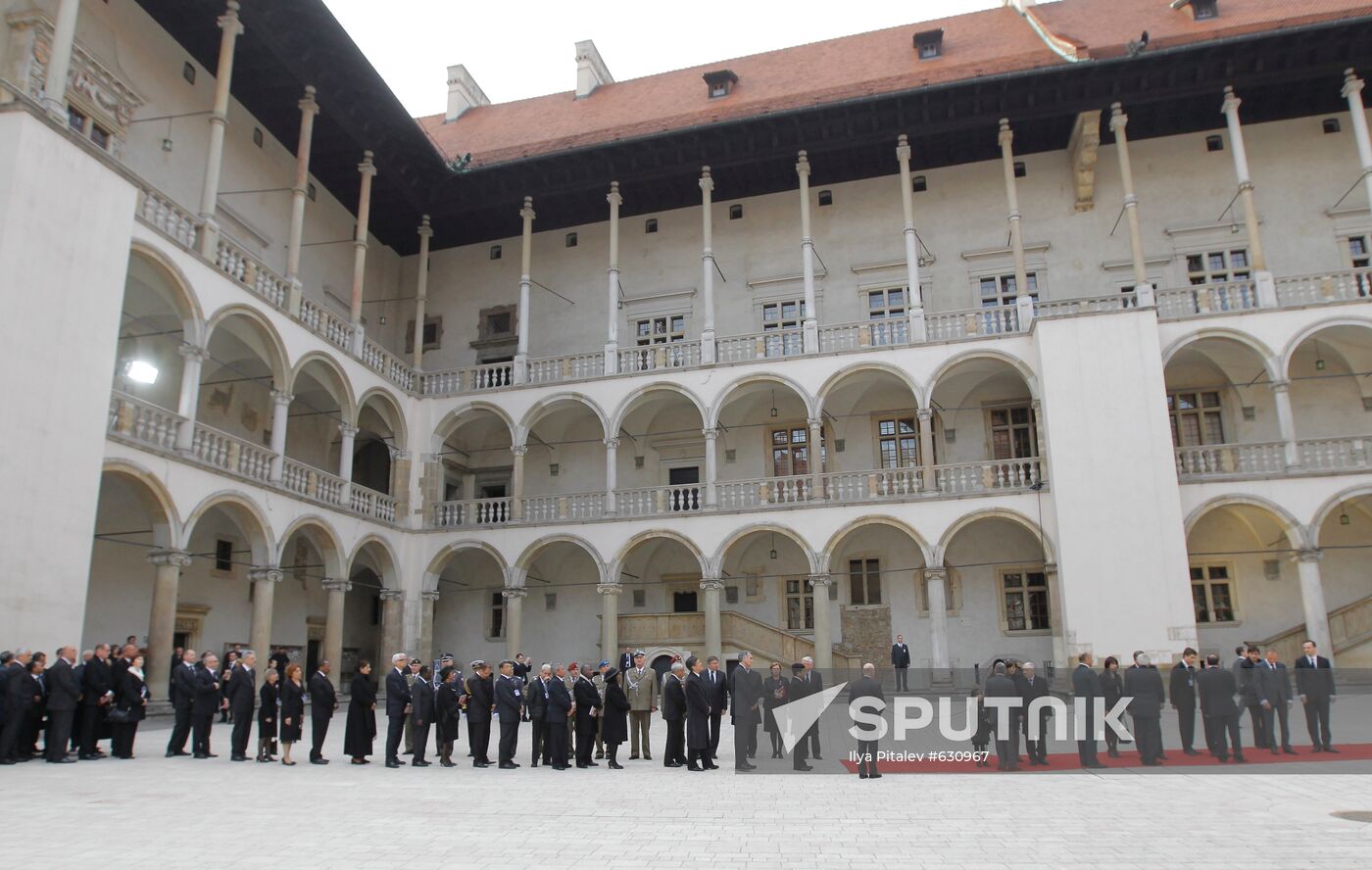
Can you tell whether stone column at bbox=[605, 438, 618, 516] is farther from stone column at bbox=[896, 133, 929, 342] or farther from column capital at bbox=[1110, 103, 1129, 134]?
column capital at bbox=[1110, 103, 1129, 134]

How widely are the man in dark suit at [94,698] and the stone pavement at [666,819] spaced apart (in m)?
0.71

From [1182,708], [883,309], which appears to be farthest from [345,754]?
[883,309]


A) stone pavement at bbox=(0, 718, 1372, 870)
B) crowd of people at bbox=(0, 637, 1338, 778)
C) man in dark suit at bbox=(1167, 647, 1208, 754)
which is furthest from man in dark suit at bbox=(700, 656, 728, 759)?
man in dark suit at bbox=(1167, 647, 1208, 754)

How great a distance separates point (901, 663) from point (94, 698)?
45.3ft

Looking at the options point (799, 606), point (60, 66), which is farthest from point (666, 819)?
point (799, 606)

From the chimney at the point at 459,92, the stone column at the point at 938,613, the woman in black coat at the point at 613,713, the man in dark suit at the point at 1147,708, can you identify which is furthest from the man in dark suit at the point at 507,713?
the chimney at the point at 459,92

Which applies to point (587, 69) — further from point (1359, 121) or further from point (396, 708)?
point (396, 708)

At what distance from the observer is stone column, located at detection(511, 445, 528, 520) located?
23.3 metres

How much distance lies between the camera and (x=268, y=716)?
1125cm

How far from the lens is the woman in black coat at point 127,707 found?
35.9 feet

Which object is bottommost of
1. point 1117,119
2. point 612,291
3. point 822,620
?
point 822,620

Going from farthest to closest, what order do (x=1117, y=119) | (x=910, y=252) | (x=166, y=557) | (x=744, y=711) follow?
(x=910, y=252) < (x=1117, y=119) < (x=166, y=557) < (x=744, y=711)

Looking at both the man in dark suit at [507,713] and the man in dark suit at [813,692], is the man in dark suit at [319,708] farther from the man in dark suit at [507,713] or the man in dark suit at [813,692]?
the man in dark suit at [813,692]

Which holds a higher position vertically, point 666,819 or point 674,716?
point 674,716
